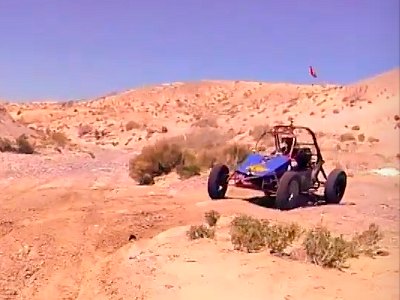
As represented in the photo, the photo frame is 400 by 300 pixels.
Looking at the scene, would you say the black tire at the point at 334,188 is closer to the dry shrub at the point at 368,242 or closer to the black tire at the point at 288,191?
the black tire at the point at 288,191

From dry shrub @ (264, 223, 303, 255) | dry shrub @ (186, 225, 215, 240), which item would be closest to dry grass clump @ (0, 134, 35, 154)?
dry shrub @ (186, 225, 215, 240)

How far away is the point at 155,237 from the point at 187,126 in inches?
2110

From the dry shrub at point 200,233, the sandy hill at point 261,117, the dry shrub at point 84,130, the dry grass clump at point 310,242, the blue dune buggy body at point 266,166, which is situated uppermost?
the blue dune buggy body at point 266,166

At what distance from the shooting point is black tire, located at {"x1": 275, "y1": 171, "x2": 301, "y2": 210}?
14.2m

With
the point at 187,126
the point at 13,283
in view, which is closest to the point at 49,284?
the point at 13,283

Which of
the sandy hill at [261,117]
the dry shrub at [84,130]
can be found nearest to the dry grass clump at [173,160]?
the sandy hill at [261,117]

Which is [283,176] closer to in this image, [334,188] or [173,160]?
[334,188]

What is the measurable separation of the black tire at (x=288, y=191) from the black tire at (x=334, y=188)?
112 cm

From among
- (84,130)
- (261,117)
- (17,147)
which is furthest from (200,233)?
(261,117)

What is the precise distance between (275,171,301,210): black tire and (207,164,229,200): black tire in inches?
73.3

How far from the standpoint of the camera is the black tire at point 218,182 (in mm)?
15773

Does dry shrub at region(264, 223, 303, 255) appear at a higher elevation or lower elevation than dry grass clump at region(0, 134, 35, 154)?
higher

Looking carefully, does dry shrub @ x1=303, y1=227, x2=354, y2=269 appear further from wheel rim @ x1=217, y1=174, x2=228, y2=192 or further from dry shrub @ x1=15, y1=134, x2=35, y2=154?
dry shrub @ x1=15, y1=134, x2=35, y2=154

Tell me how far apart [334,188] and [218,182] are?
2.54 meters
